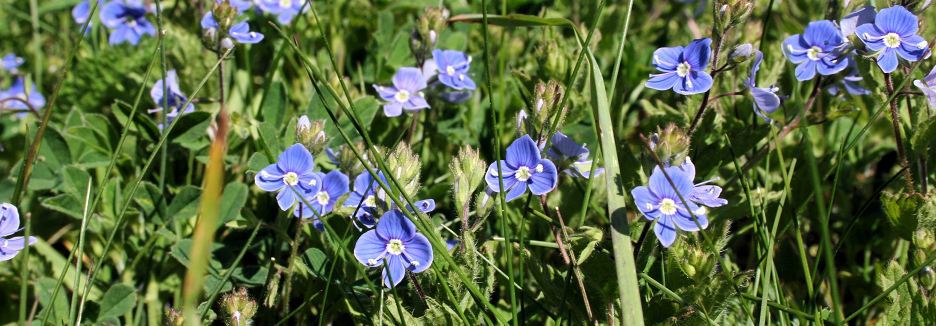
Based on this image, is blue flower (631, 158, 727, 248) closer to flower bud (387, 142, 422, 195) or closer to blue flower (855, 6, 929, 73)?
flower bud (387, 142, 422, 195)

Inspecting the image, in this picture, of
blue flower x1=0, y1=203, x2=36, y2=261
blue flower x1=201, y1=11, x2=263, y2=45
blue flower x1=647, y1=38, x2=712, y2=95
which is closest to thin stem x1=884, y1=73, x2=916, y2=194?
blue flower x1=647, y1=38, x2=712, y2=95

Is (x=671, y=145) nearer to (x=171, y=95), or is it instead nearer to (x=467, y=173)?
(x=467, y=173)

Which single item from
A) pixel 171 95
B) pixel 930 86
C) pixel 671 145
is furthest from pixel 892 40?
pixel 171 95

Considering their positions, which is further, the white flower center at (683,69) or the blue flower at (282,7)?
the blue flower at (282,7)

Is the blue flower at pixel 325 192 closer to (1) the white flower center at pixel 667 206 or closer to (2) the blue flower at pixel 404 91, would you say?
(2) the blue flower at pixel 404 91

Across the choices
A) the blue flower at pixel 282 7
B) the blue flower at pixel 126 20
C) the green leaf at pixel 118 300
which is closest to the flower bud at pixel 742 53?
the blue flower at pixel 282 7
